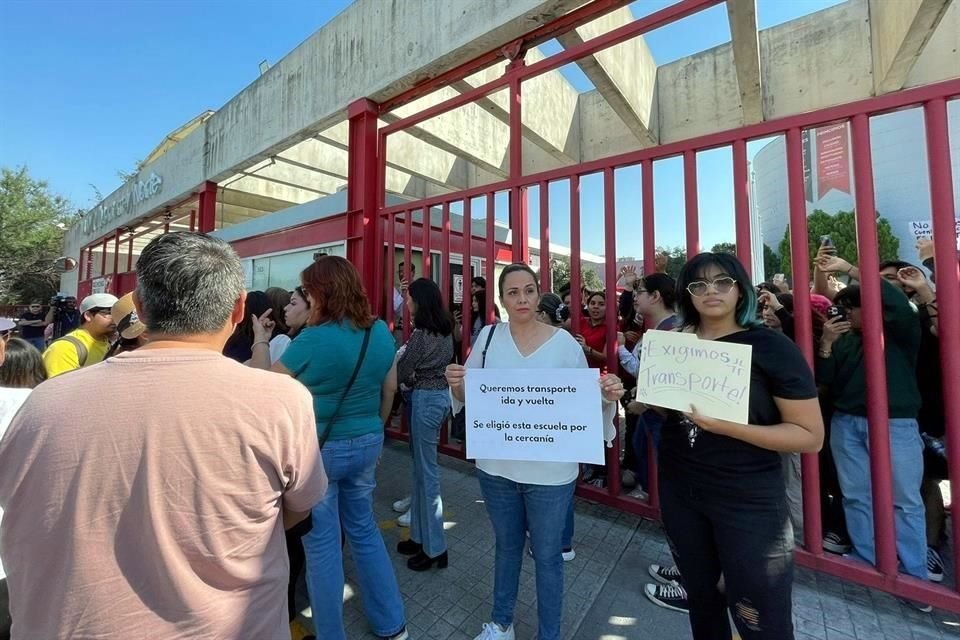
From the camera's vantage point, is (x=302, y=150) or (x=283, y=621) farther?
(x=302, y=150)

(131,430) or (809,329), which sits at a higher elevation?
(809,329)

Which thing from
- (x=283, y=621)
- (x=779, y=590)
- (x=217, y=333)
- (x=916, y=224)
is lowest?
(x=779, y=590)

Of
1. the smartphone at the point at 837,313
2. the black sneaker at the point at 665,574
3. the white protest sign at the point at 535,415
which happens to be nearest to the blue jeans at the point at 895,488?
the smartphone at the point at 837,313

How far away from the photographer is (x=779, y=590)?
146 centimetres

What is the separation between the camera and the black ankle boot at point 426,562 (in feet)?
8.73

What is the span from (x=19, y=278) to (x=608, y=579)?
3164 centimetres

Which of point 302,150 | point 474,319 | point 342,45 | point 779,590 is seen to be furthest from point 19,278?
point 779,590

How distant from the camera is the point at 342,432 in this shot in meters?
2.00

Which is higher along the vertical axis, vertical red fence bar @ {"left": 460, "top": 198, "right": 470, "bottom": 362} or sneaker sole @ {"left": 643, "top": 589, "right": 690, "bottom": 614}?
vertical red fence bar @ {"left": 460, "top": 198, "right": 470, "bottom": 362}

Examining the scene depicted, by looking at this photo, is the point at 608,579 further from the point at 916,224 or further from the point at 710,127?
the point at 710,127

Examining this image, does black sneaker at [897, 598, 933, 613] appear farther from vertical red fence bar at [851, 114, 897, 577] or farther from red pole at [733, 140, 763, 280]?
red pole at [733, 140, 763, 280]

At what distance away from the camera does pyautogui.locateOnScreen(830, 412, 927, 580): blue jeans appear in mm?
2346

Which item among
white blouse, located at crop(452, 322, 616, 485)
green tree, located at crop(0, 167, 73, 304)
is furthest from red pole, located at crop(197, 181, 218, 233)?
green tree, located at crop(0, 167, 73, 304)

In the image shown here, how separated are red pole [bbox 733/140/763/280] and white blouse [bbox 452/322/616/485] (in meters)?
1.54
